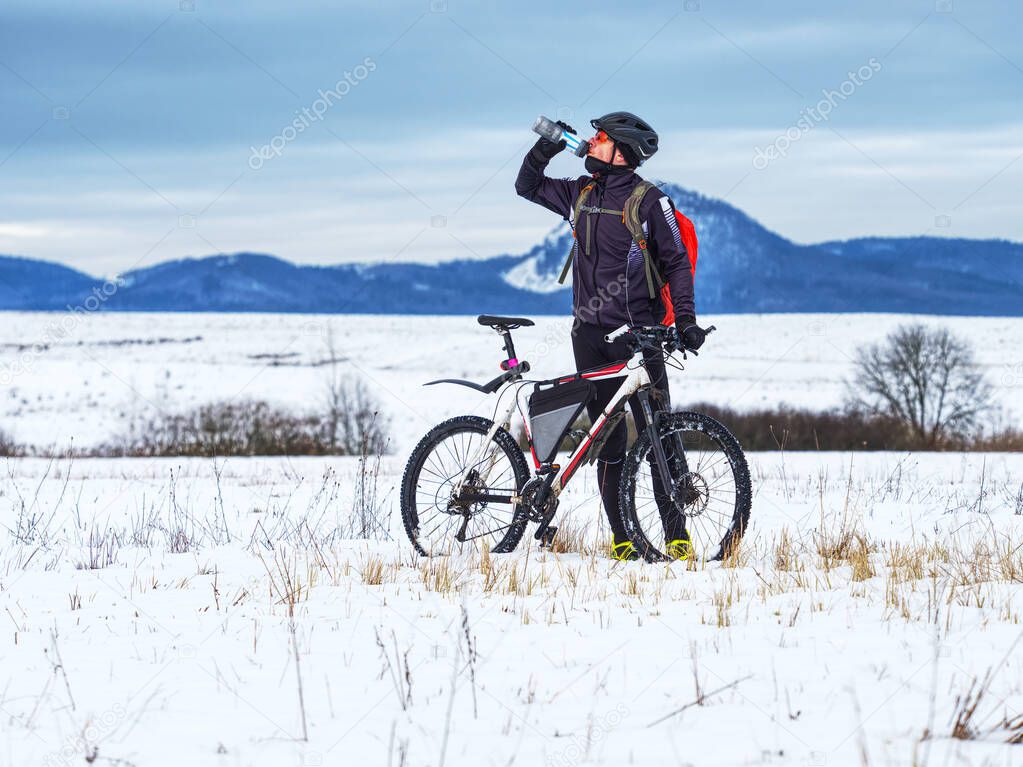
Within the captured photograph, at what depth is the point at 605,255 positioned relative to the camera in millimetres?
6164

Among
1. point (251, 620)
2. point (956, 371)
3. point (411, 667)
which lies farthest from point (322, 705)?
point (956, 371)

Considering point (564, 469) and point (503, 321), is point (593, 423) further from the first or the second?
point (503, 321)

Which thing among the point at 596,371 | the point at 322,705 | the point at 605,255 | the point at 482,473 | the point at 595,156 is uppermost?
the point at 595,156

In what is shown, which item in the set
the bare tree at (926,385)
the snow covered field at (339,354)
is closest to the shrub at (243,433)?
the snow covered field at (339,354)

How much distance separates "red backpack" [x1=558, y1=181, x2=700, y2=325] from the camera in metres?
5.98

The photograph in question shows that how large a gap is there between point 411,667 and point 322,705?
1.54 feet

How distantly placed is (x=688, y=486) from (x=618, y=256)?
139 cm

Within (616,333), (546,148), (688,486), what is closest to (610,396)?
(616,333)

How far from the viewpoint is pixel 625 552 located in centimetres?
614

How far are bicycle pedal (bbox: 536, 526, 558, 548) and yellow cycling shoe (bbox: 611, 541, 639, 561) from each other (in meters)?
0.36

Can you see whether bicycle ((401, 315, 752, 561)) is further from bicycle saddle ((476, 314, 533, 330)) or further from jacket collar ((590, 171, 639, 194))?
jacket collar ((590, 171, 639, 194))

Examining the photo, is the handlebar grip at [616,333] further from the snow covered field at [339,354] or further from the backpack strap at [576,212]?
the snow covered field at [339,354]

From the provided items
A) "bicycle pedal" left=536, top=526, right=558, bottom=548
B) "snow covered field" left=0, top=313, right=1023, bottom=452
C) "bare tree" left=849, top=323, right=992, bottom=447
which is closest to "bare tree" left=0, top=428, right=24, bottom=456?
"snow covered field" left=0, top=313, right=1023, bottom=452

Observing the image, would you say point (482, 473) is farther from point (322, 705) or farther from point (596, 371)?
point (322, 705)
